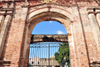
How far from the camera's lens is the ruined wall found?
5273 mm

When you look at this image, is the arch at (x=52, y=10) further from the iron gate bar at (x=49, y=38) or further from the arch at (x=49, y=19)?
the iron gate bar at (x=49, y=38)

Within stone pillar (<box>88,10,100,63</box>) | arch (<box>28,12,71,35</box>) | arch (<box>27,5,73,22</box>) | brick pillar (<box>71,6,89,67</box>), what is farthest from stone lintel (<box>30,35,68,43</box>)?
stone pillar (<box>88,10,100,63</box>)

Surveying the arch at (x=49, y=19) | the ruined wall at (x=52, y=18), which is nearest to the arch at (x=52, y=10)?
the ruined wall at (x=52, y=18)

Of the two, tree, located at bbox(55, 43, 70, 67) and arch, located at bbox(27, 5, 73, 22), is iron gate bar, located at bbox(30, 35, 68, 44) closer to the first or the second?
arch, located at bbox(27, 5, 73, 22)

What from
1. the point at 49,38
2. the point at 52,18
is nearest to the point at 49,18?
the point at 52,18

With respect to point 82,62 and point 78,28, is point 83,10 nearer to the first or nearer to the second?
point 78,28

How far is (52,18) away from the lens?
730cm

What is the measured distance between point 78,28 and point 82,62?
2226 mm

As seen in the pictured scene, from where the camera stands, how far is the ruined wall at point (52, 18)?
527 cm

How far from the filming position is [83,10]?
7.01m

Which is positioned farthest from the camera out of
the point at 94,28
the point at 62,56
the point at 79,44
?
the point at 62,56

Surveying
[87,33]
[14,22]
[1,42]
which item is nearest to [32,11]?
[14,22]

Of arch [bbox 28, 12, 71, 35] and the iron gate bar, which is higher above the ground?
arch [bbox 28, 12, 71, 35]

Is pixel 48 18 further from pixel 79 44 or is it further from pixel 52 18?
pixel 79 44
